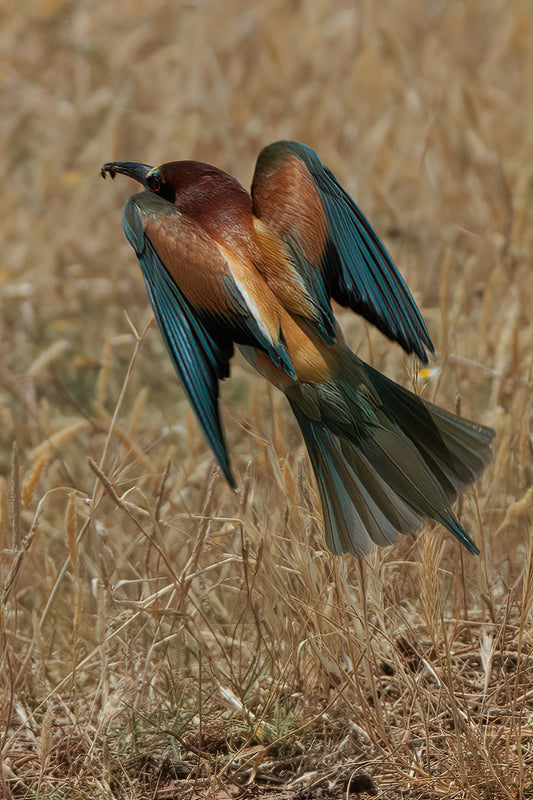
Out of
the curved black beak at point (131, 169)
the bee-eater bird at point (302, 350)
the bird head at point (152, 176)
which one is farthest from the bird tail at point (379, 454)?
the curved black beak at point (131, 169)

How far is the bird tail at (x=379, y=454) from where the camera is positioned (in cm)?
196

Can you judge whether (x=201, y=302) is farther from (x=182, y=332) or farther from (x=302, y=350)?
(x=302, y=350)

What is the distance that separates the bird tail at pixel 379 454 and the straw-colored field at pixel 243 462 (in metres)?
0.10

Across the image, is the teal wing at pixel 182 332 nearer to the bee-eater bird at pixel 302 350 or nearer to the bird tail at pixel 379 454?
the bee-eater bird at pixel 302 350

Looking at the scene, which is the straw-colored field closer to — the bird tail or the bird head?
the bird tail

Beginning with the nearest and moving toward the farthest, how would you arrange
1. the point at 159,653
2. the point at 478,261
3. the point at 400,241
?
the point at 159,653 < the point at 478,261 < the point at 400,241

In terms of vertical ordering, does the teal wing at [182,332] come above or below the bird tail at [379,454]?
above

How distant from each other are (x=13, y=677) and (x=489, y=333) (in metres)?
1.82

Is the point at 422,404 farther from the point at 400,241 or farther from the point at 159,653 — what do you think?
the point at 400,241

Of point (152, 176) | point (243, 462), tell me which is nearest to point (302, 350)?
point (152, 176)

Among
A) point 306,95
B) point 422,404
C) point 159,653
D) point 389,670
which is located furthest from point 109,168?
point 306,95

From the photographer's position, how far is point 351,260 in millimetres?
2139

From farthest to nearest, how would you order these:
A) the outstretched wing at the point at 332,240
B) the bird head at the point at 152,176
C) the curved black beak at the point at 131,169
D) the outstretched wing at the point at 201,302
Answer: the curved black beak at the point at 131,169 → the bird head at the point at 152,176 → the outstretched wing at the point at 332,240 → the outstretched wing at the point at 201,302

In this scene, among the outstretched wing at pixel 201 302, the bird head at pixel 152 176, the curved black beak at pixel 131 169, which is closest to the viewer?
the outstretched wing at pixel 201 302
